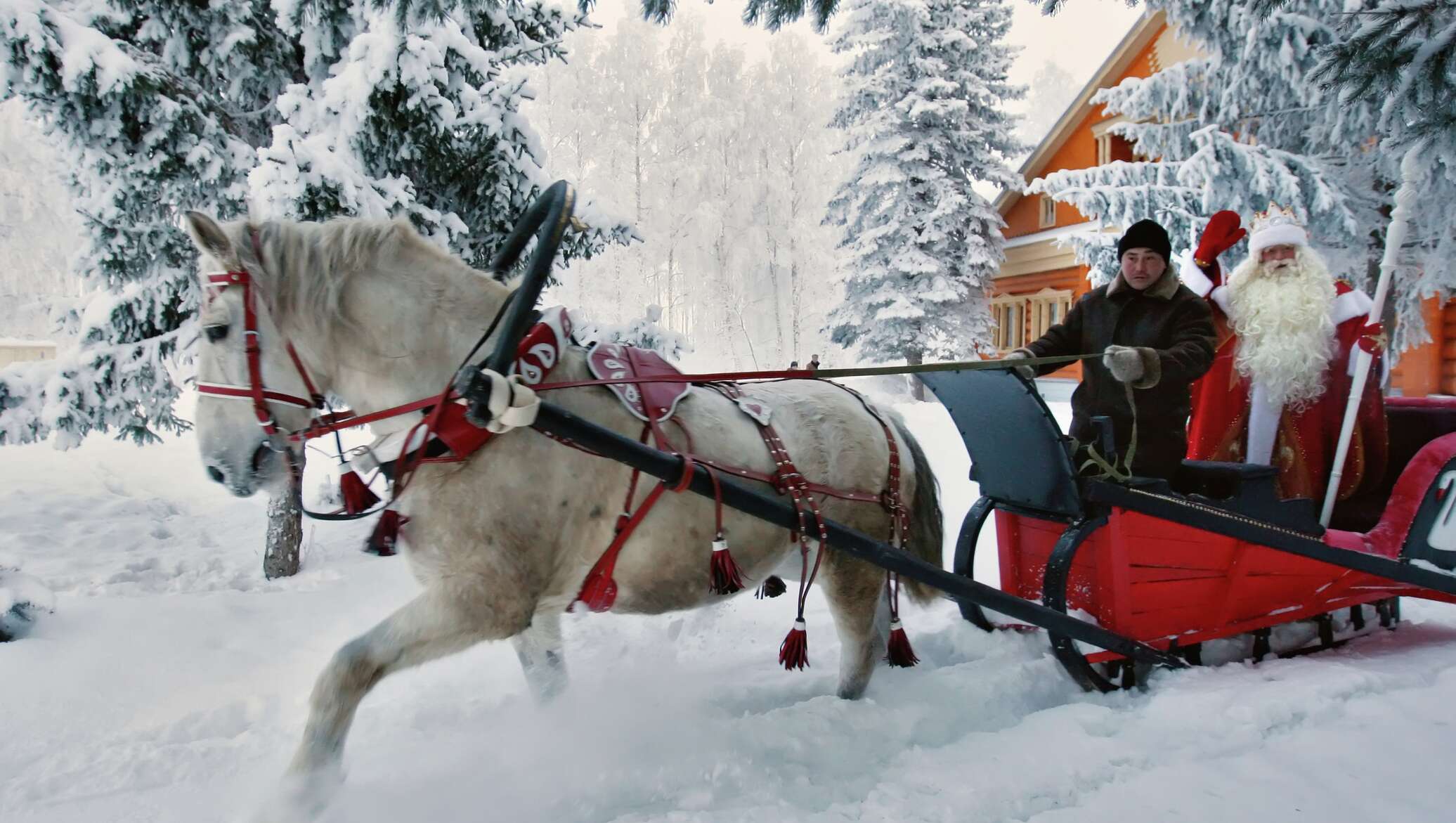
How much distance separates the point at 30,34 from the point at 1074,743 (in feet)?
18.8

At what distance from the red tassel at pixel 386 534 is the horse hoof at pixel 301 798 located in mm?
605

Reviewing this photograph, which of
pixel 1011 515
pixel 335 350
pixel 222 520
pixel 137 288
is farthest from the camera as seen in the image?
pixel 222 520

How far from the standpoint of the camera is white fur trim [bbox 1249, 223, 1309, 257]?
3979 millimetres

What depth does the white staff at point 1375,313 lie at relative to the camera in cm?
369

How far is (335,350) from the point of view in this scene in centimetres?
231

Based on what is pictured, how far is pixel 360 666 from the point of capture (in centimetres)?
211

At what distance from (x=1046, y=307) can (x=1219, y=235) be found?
50.4 ft

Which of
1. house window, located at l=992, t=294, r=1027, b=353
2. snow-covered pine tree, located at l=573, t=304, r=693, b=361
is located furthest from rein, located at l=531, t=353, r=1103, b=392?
house window, located at l=992, t=294, r=1027, b=353

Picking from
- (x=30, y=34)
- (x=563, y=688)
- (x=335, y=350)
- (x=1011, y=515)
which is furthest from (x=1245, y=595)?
(x=30, y=34)

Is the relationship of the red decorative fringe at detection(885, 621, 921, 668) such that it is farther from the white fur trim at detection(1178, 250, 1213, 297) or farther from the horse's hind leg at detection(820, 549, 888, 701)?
the white fur trim at detection(1178, 250, 1213, 297)

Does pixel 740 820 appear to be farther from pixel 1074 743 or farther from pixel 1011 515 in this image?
pixel 1011 515

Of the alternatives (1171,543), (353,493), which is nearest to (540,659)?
(353,493)

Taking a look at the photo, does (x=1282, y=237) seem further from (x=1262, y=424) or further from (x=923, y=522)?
(x=923, y=522)

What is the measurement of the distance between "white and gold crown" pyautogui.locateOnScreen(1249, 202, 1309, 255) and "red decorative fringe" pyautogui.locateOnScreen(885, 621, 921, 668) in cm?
295
